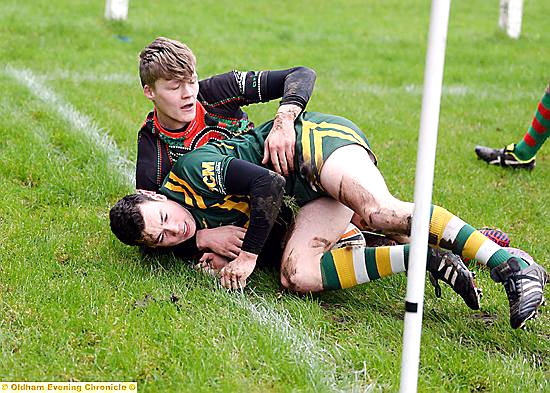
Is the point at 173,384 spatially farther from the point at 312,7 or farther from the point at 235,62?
the point at 312,7

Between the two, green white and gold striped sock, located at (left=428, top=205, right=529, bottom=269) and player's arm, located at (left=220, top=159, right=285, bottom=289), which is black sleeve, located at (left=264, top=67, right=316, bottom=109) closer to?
player's arm, located at (left=220, top=159, right=285, bottom=289)

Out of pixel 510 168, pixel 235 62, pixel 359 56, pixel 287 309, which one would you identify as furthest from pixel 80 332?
pixel 359 56

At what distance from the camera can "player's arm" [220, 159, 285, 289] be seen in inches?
159

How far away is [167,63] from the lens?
428cm

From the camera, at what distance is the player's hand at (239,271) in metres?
4.12

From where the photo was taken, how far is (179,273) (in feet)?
14.2

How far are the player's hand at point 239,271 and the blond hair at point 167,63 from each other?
100cm

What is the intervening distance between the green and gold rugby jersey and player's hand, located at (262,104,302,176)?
0.16 ft

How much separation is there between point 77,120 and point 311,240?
12.2ft

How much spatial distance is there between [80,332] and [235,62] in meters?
7.06

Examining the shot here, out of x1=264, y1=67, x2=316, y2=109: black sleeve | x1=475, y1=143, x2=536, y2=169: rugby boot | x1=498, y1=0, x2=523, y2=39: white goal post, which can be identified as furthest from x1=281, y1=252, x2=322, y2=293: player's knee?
x1=498, y1=0, x2=523, y2=39: white goal post

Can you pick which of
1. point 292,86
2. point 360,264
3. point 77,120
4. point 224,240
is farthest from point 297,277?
point 77,120

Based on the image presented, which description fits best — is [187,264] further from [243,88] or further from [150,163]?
[243,88]

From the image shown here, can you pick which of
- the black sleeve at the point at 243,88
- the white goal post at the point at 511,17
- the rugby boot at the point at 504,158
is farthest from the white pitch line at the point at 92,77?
the white goal post at the point at 511,17
